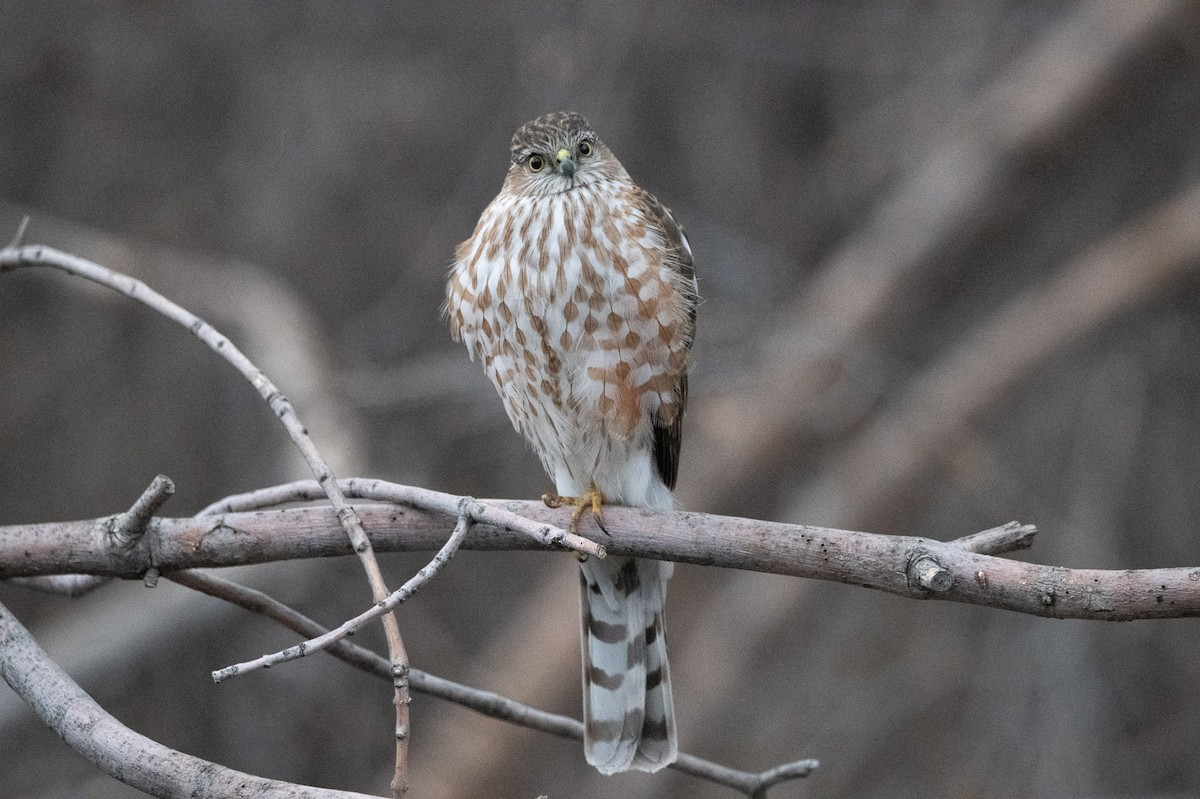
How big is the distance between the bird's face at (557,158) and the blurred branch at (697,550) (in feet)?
3.76

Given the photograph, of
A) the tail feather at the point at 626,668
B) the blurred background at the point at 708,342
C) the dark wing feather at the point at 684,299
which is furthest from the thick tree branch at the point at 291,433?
the blurred background at the point at 708,342

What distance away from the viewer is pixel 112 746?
2219mm

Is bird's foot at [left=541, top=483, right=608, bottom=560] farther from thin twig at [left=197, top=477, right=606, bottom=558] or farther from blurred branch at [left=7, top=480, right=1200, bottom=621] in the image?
thin twig at [left=197, top=477, right=606, bottom=558]

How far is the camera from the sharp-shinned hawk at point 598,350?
331 cm

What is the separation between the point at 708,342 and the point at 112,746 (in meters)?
4.73

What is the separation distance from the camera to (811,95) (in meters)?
7.71

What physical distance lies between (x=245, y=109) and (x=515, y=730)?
161 inches

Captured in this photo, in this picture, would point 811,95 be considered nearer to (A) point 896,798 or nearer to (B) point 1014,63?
(B) point 1014,63

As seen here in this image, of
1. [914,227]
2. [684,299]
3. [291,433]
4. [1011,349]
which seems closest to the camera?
[291,433]

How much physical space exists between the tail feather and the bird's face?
1.15 m

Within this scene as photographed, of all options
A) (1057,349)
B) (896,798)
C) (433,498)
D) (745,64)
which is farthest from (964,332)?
(433,498)

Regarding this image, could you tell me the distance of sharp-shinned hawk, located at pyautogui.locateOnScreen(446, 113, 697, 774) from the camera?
3.31 metres

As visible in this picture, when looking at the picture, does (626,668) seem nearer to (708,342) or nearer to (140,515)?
(140,515)

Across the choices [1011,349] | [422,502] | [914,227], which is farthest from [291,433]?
[914,227]
